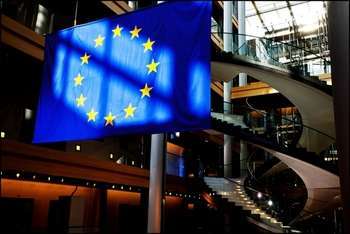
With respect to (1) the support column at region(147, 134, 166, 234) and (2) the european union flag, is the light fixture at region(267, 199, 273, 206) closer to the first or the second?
(1) the support column at region(147, 134, 166, 234)

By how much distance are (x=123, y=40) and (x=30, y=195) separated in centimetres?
1021

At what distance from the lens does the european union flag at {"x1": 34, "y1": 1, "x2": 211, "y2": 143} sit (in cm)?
625

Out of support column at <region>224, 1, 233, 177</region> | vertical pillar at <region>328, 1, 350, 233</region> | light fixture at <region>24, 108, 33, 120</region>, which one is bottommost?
vertical pillar at <region>328, 1, 350, 233</region>

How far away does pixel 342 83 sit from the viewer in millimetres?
5109

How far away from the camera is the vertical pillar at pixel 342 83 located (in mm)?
4930

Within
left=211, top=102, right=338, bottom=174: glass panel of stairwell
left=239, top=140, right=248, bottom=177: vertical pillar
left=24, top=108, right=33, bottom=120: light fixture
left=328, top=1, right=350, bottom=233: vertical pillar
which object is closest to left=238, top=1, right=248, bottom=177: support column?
left=239, top=140, right=248, bottom=177: vertical pillar

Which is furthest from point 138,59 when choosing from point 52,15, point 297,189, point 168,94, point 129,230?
point 297,189

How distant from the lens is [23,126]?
13.0m

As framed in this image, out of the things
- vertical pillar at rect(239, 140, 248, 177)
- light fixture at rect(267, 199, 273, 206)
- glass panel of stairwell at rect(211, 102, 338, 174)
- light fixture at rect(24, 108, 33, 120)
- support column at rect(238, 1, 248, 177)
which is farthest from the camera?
vertical pillar at rect(239, 140, 248, 177)

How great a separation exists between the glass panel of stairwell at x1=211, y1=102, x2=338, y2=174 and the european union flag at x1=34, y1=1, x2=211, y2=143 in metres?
7.15

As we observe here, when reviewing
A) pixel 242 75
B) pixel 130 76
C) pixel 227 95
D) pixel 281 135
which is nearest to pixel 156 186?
pixel 130 76

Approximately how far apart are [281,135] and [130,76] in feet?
38.8

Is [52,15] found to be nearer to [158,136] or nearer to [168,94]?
[158,136]

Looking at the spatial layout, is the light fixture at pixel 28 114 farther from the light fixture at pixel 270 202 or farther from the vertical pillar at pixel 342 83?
the light fixture at pixel 270 202
